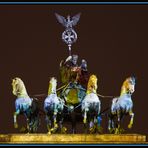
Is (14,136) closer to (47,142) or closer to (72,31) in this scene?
(47,142)

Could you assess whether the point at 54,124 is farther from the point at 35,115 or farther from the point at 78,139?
the point at 78,139

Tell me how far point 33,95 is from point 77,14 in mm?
1484

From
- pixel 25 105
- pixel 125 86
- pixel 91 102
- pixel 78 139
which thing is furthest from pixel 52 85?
pixel 125 86

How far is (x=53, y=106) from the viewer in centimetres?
1959

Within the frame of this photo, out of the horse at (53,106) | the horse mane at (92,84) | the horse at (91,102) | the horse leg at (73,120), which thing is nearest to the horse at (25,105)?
the horse at (53,106)

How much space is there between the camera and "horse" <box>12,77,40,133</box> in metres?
19.7

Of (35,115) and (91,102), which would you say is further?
(35,115)

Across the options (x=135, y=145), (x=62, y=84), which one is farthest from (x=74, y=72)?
Answer: (x=135, y=145)

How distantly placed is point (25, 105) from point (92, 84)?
3.59 ft

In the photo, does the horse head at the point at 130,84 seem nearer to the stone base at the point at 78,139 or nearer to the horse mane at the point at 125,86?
the horse mane at the point at 125,86

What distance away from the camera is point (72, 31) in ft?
66.3

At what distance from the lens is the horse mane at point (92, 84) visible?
19.6 meters

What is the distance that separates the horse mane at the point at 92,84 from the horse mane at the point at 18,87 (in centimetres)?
101

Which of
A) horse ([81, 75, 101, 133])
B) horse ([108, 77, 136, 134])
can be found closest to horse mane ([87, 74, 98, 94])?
horse ([81, 75, 101, 133])
